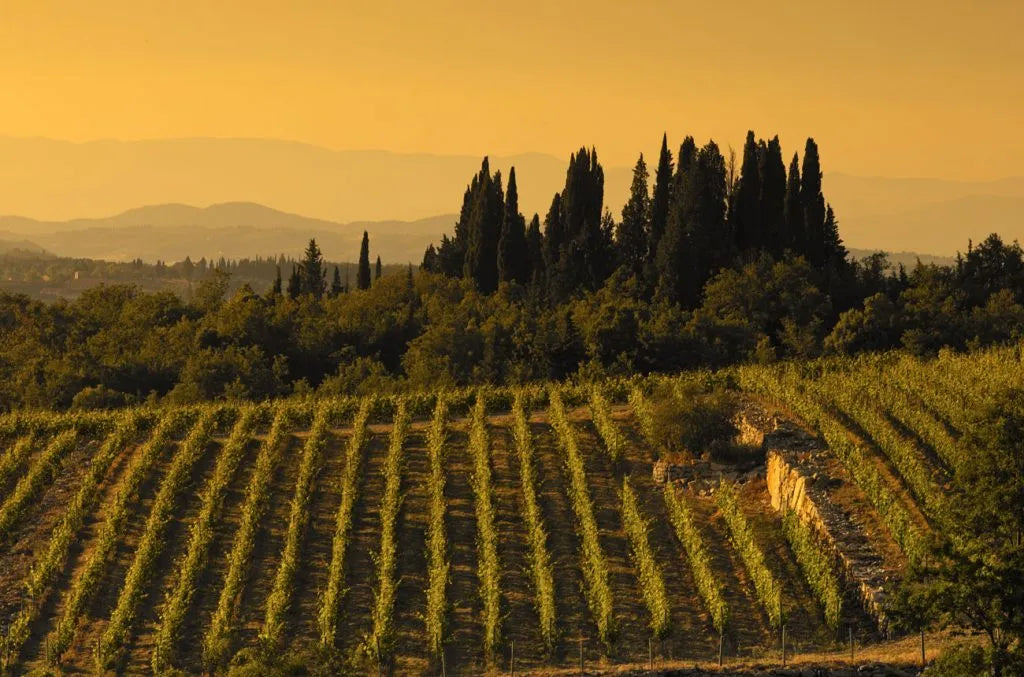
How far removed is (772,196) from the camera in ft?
260

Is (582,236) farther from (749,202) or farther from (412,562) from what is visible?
(412,562)

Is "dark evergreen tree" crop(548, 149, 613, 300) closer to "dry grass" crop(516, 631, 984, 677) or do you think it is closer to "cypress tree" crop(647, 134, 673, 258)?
"cypress tree" crop(647, 134, 673, 258)

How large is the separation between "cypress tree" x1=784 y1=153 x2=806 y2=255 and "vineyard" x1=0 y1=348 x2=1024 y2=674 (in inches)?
1049

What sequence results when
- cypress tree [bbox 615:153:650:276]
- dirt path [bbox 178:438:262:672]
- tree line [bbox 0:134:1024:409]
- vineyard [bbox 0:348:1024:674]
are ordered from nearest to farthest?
vineyard [bbox 0:348:1024:674] < dirt path [bbox 178:438:262:672] < tree line [bbox 0:134:1024:409] < cypress tree [bbox 615:153:650:276]

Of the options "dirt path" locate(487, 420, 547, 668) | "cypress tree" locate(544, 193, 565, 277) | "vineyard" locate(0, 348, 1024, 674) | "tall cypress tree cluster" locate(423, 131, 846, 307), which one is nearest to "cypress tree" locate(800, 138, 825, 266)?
"tall cypress tree cluster" locate(423, 131, 846, 307)

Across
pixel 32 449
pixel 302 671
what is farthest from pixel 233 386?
pixel 302 671

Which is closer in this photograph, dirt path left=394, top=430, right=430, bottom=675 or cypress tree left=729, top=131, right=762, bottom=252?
dirt path left=394, top=430, right=430, bottom=675

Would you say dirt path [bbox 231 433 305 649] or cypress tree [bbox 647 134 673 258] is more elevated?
cypress tree [bbox 647 134 673 258]

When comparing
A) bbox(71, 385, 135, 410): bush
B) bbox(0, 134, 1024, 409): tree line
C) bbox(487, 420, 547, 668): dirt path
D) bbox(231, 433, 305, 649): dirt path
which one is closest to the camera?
bbox(487, 420, 547, 668): dirt path

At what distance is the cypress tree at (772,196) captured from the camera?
7881cm

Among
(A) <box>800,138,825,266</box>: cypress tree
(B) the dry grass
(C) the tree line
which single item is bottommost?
(B) the dry grass

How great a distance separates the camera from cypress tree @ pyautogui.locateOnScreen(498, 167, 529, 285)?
84.0 metres

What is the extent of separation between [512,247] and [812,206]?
19324 mm

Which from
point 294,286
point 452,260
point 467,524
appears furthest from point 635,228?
point 467,524
